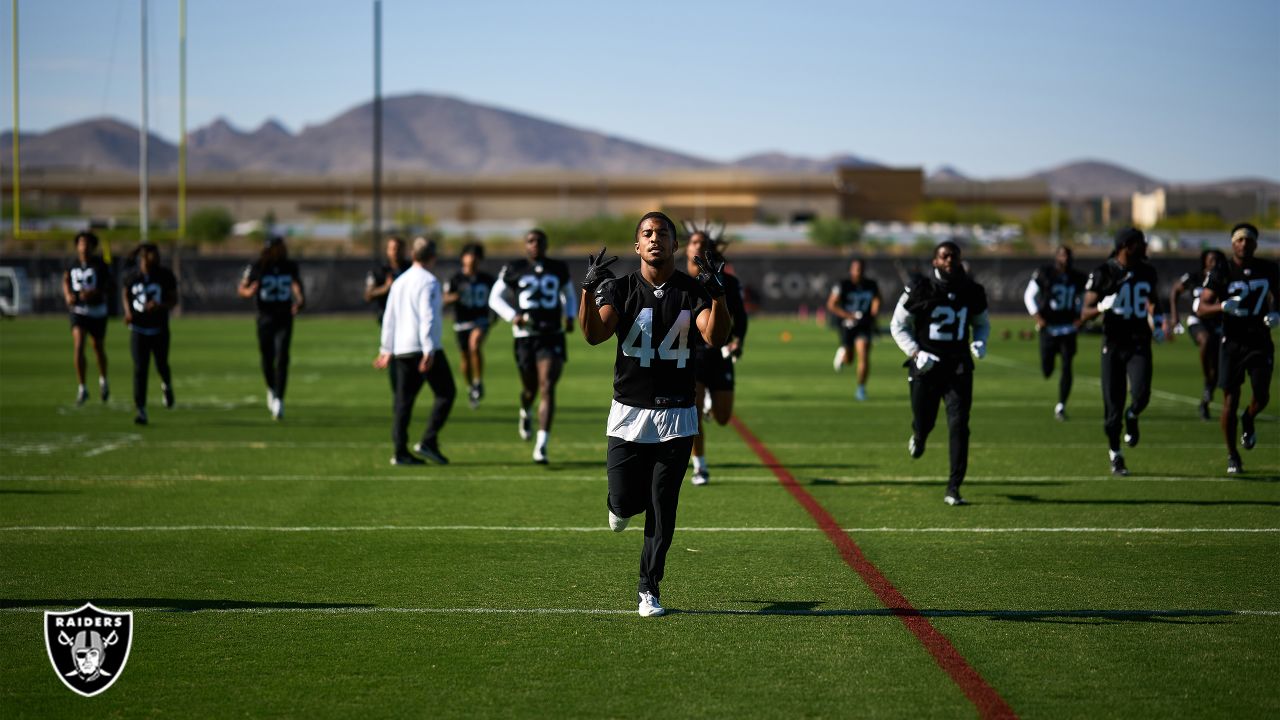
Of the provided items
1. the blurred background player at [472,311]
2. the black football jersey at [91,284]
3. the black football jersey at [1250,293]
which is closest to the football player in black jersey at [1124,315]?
the black football jersey at [1250,293]

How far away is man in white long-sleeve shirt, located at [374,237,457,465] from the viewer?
1298 centimetres

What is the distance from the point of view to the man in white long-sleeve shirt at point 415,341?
511 inches

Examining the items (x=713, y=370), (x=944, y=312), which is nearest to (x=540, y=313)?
(x=713, y=370)

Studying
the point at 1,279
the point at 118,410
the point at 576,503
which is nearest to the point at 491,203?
the point at 1,279

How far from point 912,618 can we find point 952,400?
380 cm

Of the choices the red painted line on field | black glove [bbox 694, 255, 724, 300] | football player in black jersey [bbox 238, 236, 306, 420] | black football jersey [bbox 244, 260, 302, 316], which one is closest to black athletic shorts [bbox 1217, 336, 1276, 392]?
the red painted line on field

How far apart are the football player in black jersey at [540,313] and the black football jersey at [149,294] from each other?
4.94 meters

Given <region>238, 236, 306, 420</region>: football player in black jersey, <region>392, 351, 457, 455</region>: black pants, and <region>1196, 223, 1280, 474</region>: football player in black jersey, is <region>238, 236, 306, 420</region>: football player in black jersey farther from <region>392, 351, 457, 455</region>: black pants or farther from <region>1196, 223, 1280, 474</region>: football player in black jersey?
<region>1196, 223, 1280, 474</region>: football player in black jersey

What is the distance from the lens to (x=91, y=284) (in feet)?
59.5

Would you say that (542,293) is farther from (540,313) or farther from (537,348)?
(537,348)

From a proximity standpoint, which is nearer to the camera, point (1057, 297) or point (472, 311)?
point (1057, 297)

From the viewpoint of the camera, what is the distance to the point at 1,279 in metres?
48.2

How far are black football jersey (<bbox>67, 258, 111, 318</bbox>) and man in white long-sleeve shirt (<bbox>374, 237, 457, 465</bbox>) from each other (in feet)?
21.1

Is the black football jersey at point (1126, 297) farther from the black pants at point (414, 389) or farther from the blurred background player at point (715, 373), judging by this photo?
the black pants at point (414, 389)
